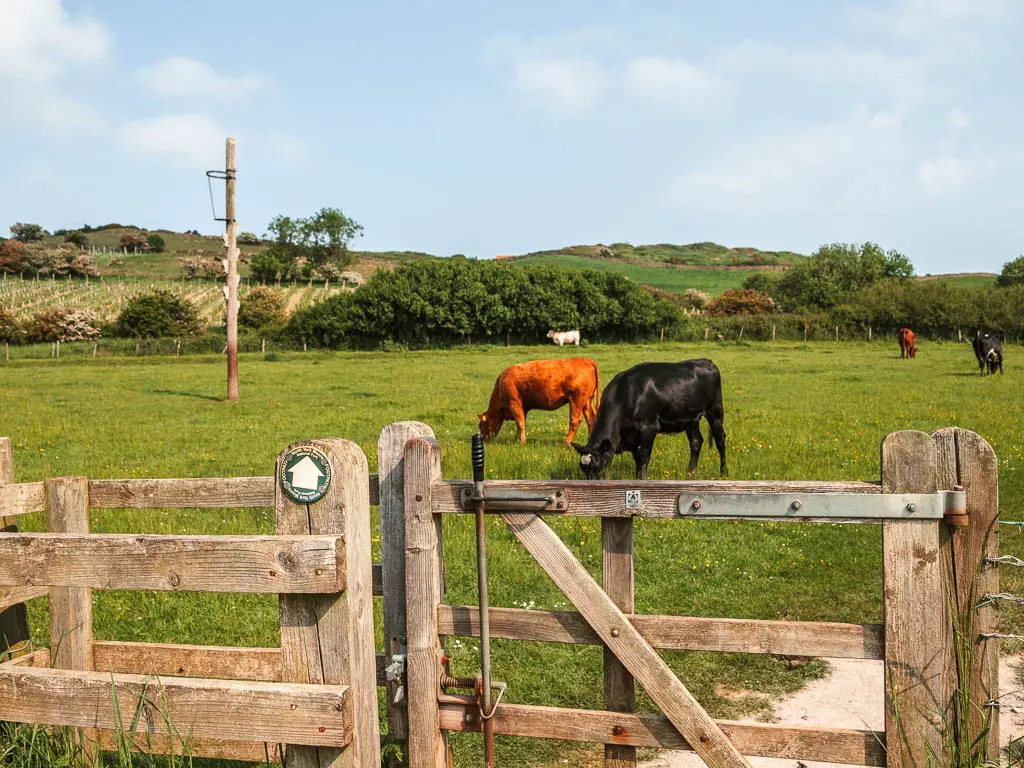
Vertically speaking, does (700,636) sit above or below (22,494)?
below

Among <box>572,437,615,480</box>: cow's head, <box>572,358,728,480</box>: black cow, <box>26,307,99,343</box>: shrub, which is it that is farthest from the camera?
<box>26,307,99,343</box>: shrub

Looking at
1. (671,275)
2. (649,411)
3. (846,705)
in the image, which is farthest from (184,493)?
(671,275)

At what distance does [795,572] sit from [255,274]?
420 feet

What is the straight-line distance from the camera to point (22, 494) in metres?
4.67

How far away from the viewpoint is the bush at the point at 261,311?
272 feet

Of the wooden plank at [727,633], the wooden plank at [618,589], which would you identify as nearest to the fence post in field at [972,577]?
the wooden plank at [727,633]

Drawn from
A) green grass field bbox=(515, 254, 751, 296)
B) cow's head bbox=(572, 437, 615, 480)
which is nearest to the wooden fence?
cow's head bbox=(572, 437, 615, 480)

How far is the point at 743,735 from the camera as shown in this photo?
3648mm

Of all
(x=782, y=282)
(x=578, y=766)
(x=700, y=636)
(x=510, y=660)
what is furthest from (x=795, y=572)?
(x=782, y=282)

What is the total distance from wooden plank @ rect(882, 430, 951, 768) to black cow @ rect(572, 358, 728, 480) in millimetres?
8279

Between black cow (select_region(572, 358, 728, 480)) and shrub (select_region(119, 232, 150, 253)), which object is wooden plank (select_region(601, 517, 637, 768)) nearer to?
black cow (select_region(572, 358, 728, 480))

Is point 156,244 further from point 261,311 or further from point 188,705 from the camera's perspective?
point 188,705

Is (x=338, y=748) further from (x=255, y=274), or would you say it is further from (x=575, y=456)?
(x=255, y=274)

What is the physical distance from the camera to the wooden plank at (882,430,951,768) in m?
3.43
